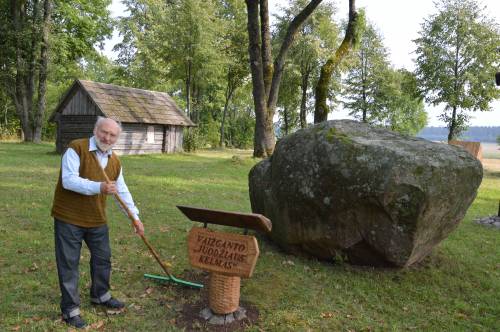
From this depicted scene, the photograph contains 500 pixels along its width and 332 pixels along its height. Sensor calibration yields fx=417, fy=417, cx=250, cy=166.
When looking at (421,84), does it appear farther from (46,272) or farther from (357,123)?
(46,272)

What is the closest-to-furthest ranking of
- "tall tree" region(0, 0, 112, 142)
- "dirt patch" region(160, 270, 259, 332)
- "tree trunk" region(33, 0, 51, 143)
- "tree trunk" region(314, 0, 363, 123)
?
"dirt patch" region(160, 270, 259, 332) → "tree trunk" region(314, 0, 363, 123) → "tall tree" region(0, 0, 112, 142) → "tree trunk" region(33, 0, 51, 143)

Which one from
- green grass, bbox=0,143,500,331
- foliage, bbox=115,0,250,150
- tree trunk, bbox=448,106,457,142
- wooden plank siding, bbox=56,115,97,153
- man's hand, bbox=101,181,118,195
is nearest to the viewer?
man's hand, bbox=101,181,118,195

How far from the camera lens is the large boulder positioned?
5.44 metres

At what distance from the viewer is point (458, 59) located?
30984mm

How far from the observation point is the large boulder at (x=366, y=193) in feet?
17.9

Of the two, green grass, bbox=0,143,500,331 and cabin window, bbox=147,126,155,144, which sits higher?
cabin window, bbox=147,126,155,144

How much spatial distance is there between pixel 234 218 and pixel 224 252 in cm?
42

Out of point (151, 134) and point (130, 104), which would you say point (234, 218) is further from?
point (151, 134)

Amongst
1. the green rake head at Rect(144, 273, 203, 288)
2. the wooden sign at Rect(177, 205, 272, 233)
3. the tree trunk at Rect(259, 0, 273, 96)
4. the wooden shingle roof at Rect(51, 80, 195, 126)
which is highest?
the tree trunk at Rect(259, 0, 273, 96)

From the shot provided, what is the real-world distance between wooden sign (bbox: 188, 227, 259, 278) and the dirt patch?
64 cm

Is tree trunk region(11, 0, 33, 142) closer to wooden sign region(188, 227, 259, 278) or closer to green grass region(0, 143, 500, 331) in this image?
green grass region(0, 143, 500, 331)

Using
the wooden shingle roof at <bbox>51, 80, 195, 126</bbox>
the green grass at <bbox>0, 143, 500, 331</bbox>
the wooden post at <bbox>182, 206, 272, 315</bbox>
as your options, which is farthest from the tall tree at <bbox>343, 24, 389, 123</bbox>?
the wooden post at <bbox>182, 206, 272, 315</bbox>

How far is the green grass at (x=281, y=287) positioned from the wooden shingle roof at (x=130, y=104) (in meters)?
15.0

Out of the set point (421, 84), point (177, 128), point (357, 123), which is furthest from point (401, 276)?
point (421, 84)
